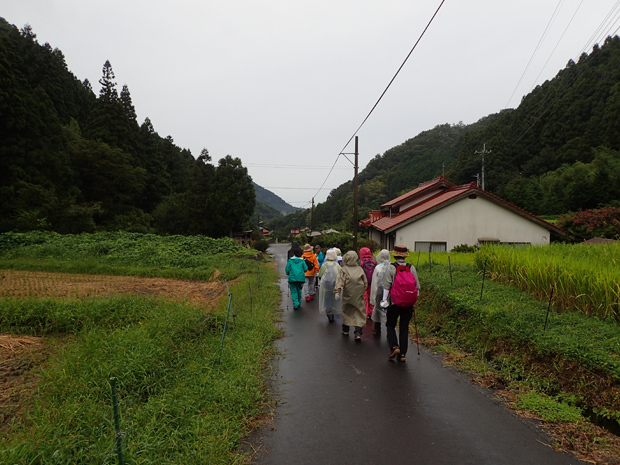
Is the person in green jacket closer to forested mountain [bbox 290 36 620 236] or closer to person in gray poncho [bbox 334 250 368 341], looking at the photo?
person in gray poncho [bbox 334 250 368 341]

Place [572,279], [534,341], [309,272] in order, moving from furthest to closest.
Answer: [309,272] < [572,279] < [534,341]

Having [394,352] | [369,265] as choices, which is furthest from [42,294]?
[394,352]

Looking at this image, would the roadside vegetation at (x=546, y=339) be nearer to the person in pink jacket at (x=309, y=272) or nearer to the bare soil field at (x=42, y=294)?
the person in pink jacket at (x=309, y=272)

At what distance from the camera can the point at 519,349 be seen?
16.8 feet

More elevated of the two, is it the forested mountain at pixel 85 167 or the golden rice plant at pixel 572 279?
the forested mountain at pixel 85 167

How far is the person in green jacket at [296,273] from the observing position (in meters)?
9.54

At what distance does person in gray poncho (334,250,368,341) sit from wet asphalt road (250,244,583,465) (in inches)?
40.0

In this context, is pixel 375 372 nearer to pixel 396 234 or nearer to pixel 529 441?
pixel 529 441

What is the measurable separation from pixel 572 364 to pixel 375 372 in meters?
2.37

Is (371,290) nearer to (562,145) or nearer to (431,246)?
(431,246)

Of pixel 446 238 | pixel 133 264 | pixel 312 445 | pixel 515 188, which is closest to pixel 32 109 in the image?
pixel 133 264

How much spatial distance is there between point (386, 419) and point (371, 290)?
364cm

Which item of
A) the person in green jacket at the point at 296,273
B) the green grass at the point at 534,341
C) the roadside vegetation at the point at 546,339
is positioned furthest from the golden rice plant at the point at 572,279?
the person in green jacket at the point at 296,273

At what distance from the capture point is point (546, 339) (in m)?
4.72
